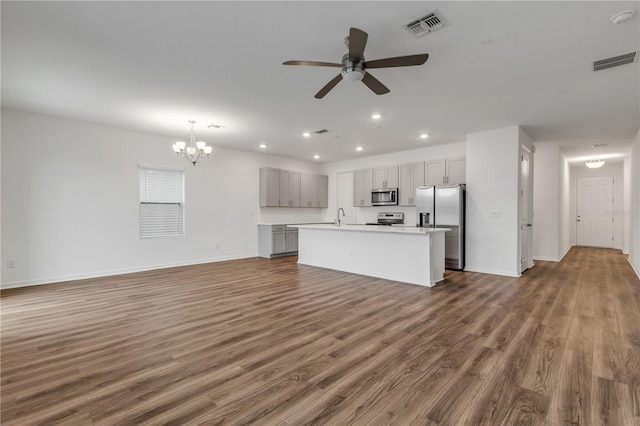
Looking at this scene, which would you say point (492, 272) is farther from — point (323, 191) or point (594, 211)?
point (594, 211)

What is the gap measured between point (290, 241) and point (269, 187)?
5.39 ft

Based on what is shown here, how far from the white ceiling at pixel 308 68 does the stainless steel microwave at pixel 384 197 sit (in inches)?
93.6

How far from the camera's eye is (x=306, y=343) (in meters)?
2.75

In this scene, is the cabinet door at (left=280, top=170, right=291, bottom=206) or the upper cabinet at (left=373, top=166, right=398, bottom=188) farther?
the cabinet door at (left=280, top=170, right=291, bottom=206)

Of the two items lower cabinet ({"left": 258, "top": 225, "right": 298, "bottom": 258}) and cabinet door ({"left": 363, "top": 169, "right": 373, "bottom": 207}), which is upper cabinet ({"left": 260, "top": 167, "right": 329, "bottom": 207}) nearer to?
lower cabinet ({"left": 258, "top": 225, "right": 298, "bottom": 258})

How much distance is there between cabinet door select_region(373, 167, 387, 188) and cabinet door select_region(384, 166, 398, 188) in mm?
61

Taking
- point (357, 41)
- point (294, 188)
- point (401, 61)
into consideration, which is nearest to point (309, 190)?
point (294, 188)

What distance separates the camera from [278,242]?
26.8 feet

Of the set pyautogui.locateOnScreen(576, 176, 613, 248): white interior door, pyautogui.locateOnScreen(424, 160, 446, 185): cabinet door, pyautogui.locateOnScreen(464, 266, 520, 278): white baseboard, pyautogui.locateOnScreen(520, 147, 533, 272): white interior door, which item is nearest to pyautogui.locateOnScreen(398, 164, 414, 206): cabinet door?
pyautogui.locateOnScreen(424, 160, 446, 185): cabinet door

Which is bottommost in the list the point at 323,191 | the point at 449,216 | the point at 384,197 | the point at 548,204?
the point at 449,216

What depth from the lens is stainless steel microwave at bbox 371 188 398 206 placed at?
7949mm

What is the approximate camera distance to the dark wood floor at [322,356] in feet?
6.03

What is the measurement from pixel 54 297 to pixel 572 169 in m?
14.3

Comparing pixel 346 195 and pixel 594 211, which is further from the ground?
pixel 346 195
